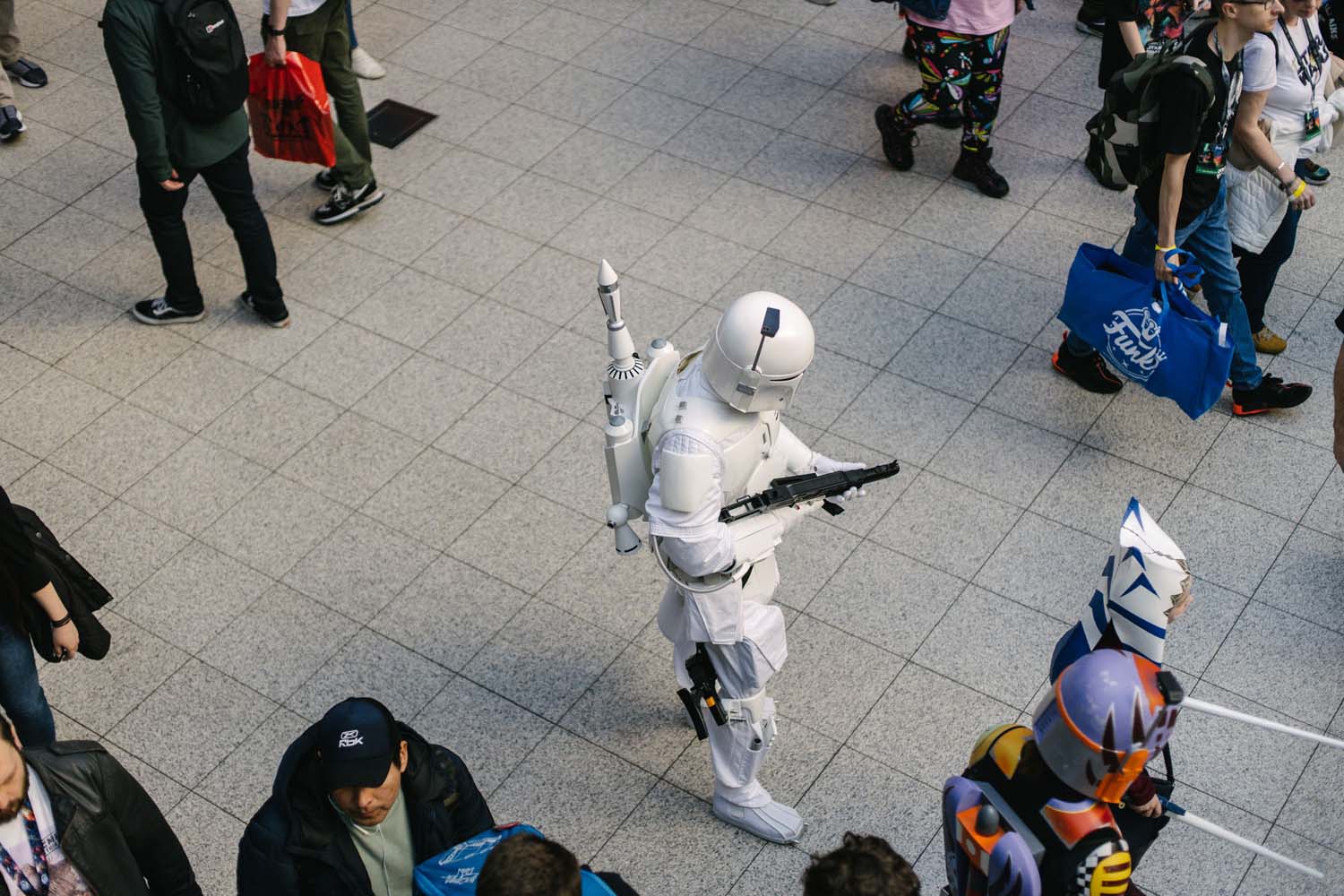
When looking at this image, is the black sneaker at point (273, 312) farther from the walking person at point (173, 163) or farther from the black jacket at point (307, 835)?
the black jacket at point (307, 835)

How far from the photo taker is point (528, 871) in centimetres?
249

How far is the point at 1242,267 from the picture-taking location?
5.36m

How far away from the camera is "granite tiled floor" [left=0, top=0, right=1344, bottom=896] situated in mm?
4227

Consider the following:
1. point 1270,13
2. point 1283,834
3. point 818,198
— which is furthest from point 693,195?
point 1283,834

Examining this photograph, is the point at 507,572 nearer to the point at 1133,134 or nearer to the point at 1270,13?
the point at 1133,134

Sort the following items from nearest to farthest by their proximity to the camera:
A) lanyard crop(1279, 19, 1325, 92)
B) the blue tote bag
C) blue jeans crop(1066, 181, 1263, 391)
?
the blue tote bag, lanyard crop(1279, 19, 1325, 92), blue jeans crop(1066, 181, 1263, 391)

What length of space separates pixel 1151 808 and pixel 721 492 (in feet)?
3.88

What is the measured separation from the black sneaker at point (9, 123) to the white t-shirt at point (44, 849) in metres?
4.76

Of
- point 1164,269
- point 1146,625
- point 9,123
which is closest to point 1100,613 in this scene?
point 1146,625

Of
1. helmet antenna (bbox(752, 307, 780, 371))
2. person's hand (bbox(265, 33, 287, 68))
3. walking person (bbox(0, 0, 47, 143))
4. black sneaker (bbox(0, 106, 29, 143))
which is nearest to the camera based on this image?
helmet antenna (bbox(752, 307, 780, 371))

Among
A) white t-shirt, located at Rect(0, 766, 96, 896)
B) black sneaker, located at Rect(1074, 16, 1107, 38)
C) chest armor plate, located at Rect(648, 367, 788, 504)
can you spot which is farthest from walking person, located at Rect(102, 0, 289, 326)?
black sneaker, located at Rect(1074, 16, 1107, 38)

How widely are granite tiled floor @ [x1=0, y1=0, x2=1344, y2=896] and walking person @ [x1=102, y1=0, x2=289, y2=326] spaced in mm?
148

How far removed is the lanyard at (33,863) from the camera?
8.99 ft

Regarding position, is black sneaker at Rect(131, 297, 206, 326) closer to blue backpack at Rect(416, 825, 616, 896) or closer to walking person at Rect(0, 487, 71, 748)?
walking person at Rect(0, 487, 71, 748)
